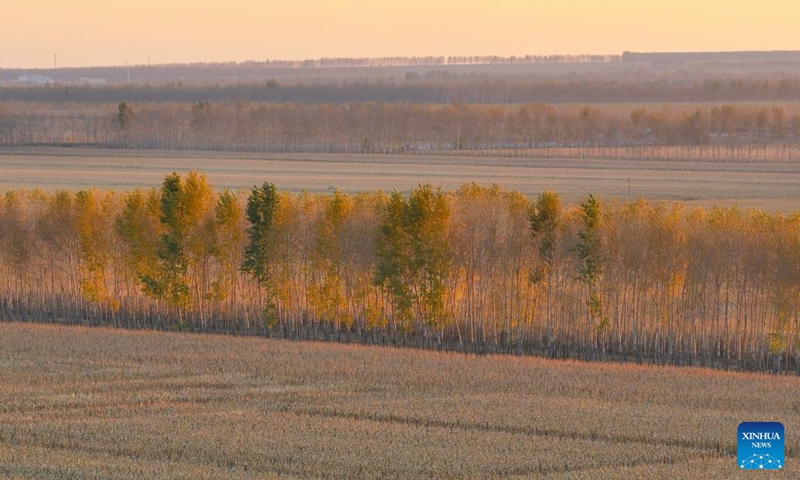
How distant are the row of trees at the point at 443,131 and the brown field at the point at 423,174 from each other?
847 inches

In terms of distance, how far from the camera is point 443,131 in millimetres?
182375

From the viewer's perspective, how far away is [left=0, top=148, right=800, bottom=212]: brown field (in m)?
104

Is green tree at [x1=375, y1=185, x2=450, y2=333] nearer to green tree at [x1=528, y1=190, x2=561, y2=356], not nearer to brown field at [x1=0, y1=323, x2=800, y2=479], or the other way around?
green tree at [x1=528, y1=190, x2=561, y2=356]

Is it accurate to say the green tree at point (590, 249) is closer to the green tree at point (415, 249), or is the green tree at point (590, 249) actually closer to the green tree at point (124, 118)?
the green tree at point (415, 249)

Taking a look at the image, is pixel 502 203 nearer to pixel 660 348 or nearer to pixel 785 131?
pixel 660 348

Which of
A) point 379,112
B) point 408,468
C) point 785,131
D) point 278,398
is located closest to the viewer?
point 408,468

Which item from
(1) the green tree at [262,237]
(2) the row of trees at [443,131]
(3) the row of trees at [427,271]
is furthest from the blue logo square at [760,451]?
(2) the row of trees at [443,131]

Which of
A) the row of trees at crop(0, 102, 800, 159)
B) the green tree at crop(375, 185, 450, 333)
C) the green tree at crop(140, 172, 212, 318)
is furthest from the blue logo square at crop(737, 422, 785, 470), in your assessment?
the row of trees at crop(0, 102, 800, 159)

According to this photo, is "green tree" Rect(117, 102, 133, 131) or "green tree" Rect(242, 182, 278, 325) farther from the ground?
"green tree" Rect(117, 102, 133, 131)

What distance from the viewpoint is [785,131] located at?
165m

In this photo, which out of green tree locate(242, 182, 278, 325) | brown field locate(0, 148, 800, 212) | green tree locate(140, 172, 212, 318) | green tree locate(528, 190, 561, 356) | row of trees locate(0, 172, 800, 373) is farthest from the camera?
brown field locate(0, 148, 800, 212)

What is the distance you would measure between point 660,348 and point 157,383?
75.4 feet

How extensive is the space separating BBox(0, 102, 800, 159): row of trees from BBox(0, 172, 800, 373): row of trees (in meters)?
98.9

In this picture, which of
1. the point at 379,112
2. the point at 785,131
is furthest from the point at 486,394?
the point at 379,112
